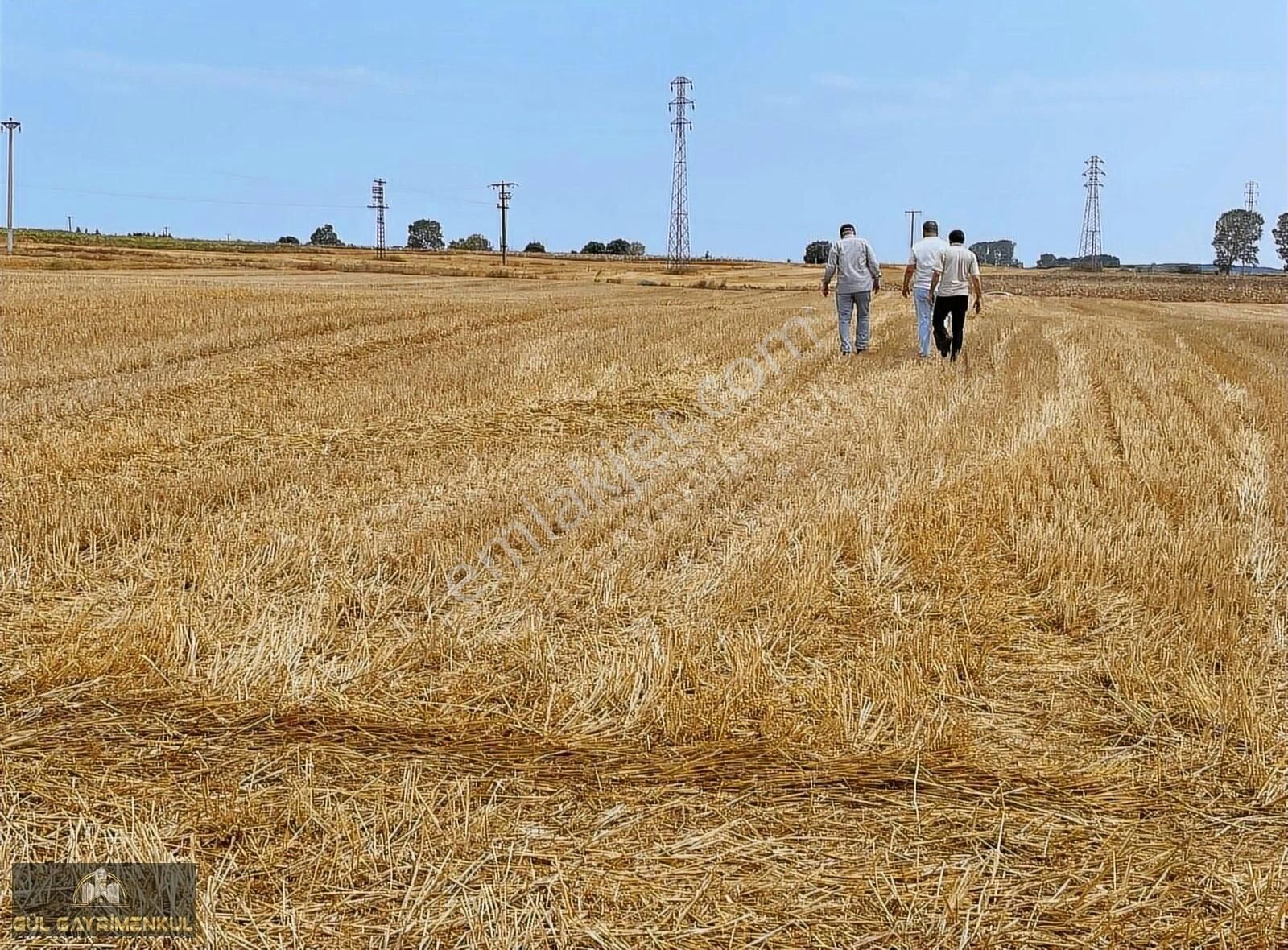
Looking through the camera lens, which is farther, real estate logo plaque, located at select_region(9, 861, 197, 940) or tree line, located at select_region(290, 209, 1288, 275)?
tree line, located at select_region(290, 209, 1288, 275)

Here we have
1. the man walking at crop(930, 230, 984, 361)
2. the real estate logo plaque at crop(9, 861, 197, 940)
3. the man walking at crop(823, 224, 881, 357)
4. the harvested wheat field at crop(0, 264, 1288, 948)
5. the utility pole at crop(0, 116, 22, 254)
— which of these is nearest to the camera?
the real estate logo plaque at crop(9, 861, 197, 940)

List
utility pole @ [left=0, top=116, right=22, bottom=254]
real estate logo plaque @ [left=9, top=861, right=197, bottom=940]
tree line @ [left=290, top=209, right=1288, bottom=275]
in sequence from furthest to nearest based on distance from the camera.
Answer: tree line @ [left=290, top=209, right=1288, bottom=275], utility pole @ [left=0, top=116, right=22, bottom=254], real estate logo plaque @ [left=9, top=861, right=197, bottom=940]

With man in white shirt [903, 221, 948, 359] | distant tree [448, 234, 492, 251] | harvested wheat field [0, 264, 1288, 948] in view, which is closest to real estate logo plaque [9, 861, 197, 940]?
harvested wheat field [0, 264, 1288, 948]

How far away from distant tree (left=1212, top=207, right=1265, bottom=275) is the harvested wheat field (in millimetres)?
121773

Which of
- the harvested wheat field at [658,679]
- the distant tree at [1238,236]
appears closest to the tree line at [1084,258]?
the distant tree at [1238,236]

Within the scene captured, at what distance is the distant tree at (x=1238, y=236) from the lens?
4434 inches

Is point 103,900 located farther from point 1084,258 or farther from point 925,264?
point 1084,258

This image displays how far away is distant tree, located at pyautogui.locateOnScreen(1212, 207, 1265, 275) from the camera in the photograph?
113m

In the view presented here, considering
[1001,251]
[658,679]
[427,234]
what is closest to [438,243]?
[427,234]

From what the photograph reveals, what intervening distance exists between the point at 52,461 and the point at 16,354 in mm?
6320

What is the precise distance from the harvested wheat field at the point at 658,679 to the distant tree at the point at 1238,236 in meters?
122

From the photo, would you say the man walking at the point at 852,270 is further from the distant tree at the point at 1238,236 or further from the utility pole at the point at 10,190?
the distant tree at the point at 1238,236

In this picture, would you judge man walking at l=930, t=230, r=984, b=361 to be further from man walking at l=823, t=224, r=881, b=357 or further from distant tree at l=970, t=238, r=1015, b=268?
distant tree at l=970, t=238, r=1015, b=268

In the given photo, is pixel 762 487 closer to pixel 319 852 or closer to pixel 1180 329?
pixel 319 852
